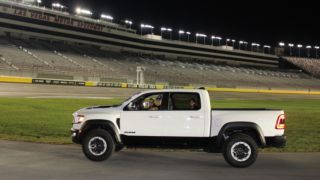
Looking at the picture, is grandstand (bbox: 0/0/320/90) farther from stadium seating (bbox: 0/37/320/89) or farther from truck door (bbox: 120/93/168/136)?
truck door (bbox: 120/93/168/136)

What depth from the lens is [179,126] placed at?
923 centimetres

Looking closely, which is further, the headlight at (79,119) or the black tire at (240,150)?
the headlight at (79,119)

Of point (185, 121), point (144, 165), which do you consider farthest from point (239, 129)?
point (144, 165)

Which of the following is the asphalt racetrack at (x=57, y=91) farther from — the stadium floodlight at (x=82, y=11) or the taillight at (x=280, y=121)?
the stadium floodlight at (x=82, y=11)

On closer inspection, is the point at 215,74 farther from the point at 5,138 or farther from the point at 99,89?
the point at 5,138

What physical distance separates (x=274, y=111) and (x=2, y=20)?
67240mm

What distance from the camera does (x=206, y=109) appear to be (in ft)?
30.3

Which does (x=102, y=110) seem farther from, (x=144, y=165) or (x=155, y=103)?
(x=144, y=165)

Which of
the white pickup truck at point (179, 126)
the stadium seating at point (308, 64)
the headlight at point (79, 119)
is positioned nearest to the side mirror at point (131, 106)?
the white pickup truck at point (179, 126)

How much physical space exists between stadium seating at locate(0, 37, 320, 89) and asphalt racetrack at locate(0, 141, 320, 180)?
120 ft

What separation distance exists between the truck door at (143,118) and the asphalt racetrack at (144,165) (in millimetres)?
731

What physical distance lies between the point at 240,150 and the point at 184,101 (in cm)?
169

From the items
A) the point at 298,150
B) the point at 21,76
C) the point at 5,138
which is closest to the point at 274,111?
the point at 298,150

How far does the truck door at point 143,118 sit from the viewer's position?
30.6 ft
